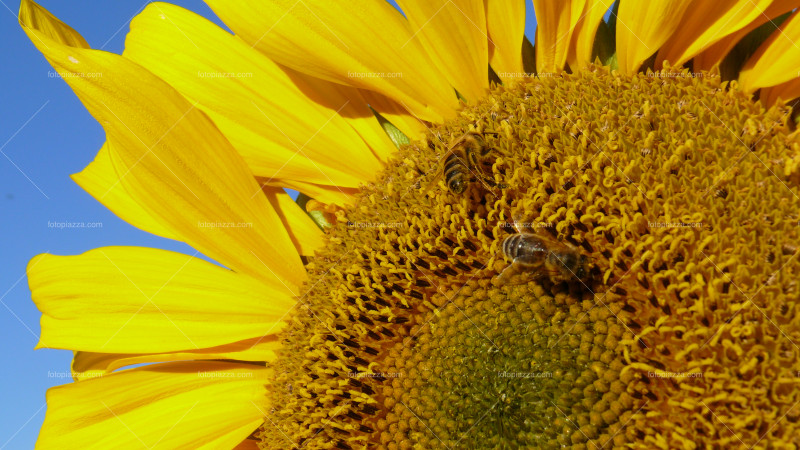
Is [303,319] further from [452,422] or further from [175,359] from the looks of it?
[452,422]

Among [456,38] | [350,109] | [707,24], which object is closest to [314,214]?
[350,109]

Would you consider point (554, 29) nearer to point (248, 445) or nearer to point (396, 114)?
point (396, 114)

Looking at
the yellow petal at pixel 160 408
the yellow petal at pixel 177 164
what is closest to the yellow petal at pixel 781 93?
the yellow petal at pixel 177 164

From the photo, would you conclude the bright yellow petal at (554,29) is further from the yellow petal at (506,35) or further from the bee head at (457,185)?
the bee head at (457,185)

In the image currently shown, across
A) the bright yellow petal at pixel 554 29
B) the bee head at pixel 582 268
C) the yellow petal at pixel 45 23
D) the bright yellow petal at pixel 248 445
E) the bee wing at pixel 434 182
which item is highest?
the yellow petal at pixel 45 23

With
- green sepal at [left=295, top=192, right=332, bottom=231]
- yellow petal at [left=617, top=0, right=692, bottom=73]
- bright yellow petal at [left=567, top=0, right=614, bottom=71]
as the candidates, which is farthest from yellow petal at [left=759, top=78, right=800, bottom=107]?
green sepal at [left=295, top=192, right=332, bottom=231]

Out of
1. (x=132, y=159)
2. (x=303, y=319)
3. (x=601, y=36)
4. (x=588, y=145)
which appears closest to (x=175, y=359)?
(x=303, y=319)
